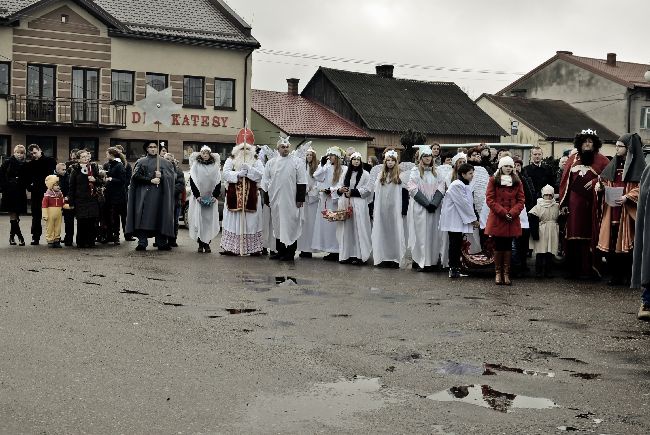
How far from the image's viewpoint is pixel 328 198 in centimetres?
1906

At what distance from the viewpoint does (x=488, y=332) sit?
34.1 feet

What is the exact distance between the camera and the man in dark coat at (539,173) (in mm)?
17797

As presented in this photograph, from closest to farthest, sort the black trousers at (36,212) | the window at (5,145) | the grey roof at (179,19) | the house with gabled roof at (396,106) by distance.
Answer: the black trousers at (36,212)
the window at (5,145)
the grey roof at (179,19)
the house with gabled roof at (396,106)

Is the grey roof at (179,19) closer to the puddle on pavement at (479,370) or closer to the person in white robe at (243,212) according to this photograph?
the person in white robe at (243,212)

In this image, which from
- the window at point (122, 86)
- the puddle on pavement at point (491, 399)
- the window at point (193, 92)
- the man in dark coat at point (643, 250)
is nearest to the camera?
the puddle on pavement at point (491, 399)

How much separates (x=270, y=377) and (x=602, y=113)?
64.5 metres

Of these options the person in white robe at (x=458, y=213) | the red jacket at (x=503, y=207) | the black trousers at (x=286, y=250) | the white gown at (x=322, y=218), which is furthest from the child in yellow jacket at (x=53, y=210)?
the red jacket at (x=503, y=207)

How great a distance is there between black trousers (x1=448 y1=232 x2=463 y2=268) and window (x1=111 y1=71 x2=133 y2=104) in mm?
32942

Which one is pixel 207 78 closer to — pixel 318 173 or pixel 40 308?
pixel 318 173

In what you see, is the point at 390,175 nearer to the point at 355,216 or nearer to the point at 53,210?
the point at 355,216

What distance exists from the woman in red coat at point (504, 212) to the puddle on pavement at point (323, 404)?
7.43m

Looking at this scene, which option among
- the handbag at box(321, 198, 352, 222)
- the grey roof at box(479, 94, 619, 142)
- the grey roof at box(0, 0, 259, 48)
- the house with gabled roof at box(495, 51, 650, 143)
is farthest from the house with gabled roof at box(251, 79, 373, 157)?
the handbag at box(321, 198, 352, 222)

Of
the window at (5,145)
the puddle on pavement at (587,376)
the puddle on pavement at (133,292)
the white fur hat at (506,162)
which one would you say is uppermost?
the window at (5,145)

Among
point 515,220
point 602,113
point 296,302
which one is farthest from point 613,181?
point 602,113
